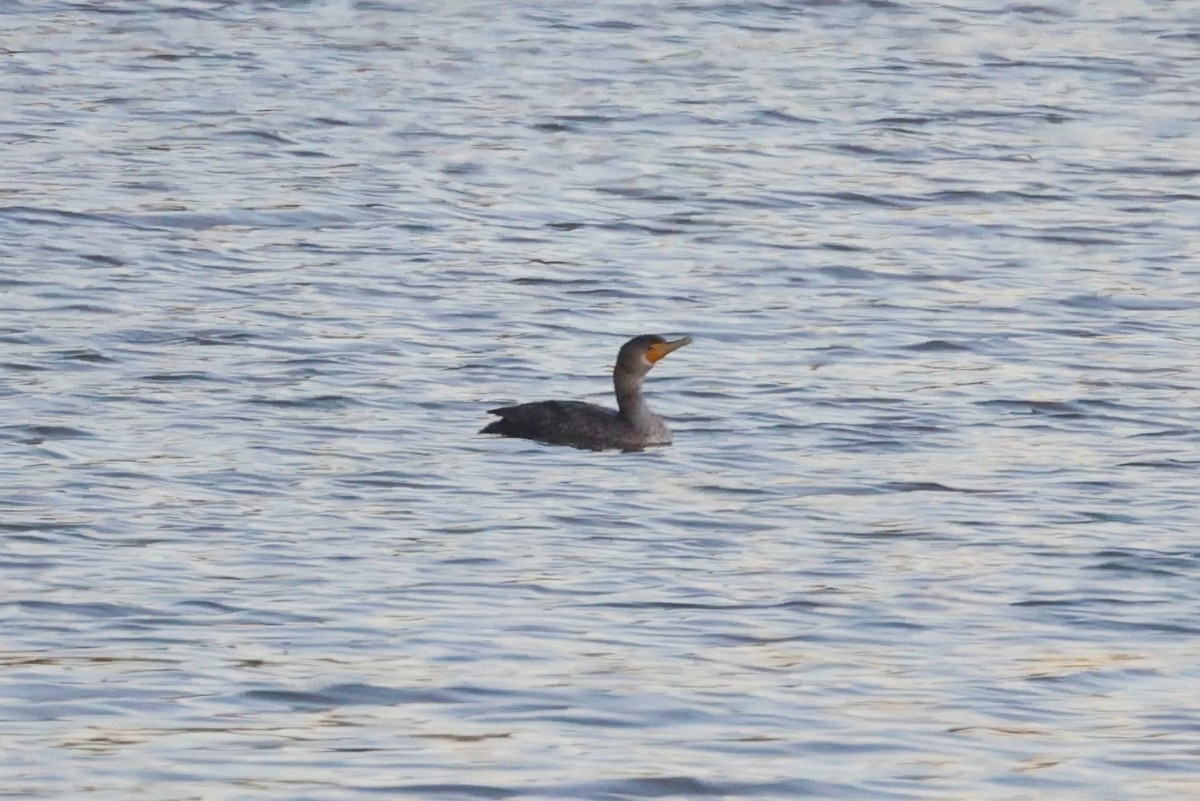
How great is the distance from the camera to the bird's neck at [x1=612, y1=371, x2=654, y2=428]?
1555cm

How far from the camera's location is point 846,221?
22.0 meters

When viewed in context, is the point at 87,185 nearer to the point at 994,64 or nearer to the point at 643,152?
the point at 643,152

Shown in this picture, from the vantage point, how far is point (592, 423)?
50.5ft

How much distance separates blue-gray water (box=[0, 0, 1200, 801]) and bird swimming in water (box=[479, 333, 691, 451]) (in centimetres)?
13

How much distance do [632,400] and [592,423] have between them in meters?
0.44

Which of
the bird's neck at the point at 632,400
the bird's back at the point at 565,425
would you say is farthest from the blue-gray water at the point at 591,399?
the bird's neck at the point at 632,400

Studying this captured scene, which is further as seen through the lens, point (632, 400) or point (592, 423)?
point (632, 400)

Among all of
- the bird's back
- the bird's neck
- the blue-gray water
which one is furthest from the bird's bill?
the bird's back

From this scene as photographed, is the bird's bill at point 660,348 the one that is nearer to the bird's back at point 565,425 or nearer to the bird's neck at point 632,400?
the bird's neck at point 632,400

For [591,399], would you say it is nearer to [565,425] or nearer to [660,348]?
[660,348]

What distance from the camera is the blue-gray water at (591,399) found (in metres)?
9.95

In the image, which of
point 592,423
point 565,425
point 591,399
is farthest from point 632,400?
point 591,399

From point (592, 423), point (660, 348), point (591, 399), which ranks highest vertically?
point (660, 348)

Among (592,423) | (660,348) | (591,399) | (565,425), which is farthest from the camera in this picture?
(591,399)
